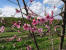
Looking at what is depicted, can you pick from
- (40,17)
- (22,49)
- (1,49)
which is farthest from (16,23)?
(1,49)

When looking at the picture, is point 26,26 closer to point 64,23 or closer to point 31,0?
point 31,0

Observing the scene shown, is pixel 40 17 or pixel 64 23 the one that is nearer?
pixel 64 23

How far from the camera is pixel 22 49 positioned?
20.6 feet

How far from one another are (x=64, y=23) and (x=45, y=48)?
17.9ft

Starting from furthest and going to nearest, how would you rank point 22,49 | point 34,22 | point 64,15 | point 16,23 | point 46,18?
point 22,49 < point 16,23 < point 34,22 < point 46,18 < point 64,15

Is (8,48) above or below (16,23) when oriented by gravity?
below

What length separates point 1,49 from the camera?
6.62 meters

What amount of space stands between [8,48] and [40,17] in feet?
16.4

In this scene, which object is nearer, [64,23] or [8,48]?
[64,23]

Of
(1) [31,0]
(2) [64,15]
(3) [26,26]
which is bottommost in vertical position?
(3) [26,26]

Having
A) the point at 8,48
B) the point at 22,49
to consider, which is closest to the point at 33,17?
the point at 22,49

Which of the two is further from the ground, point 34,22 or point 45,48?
point 34,22

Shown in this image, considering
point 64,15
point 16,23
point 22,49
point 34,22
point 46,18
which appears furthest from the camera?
point 22,49

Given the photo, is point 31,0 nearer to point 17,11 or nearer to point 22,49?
point 17,11
